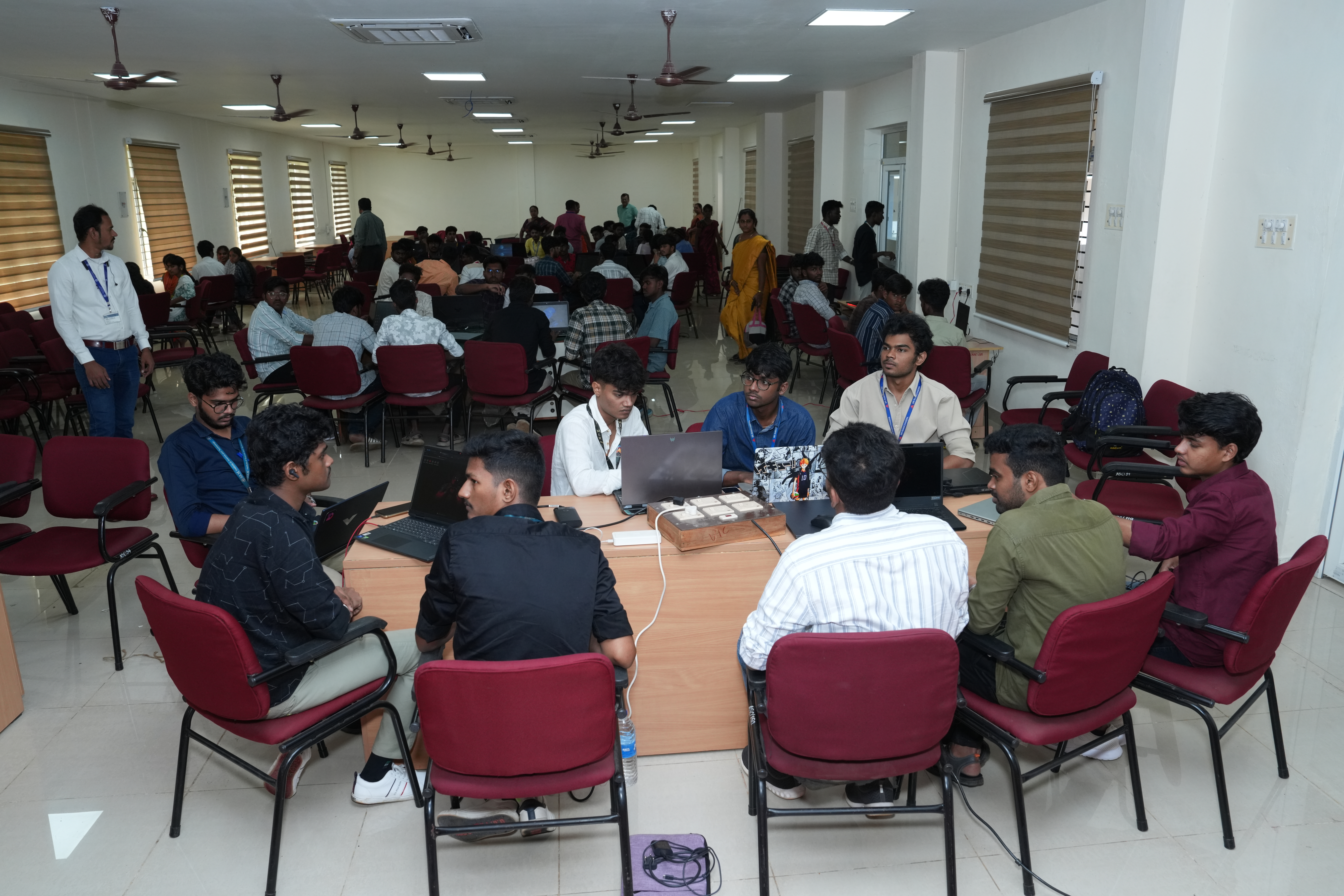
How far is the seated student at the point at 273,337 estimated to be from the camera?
611 centimetres

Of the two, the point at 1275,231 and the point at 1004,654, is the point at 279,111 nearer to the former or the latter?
the point at 1275,231

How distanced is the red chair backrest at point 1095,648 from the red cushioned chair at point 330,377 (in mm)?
4573

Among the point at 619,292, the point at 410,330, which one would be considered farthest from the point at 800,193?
the point at 410,330

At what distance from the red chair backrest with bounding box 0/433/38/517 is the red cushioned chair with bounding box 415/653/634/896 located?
2745 mm

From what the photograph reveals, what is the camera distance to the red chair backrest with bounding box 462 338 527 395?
5531 mm

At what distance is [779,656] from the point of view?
→ 1918mm

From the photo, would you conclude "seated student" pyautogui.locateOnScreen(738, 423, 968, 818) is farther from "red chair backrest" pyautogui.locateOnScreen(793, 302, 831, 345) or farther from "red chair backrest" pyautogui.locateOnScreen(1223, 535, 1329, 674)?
"red chair backrest" pyautogui.locateOnScreen(793, 302, 831, 345)

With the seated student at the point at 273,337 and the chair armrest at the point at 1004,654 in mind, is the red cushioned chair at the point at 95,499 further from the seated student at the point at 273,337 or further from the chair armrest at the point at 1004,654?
the chair armrest at the point at 1004,654

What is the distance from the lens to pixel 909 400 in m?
3.74

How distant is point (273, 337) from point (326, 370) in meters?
0.92

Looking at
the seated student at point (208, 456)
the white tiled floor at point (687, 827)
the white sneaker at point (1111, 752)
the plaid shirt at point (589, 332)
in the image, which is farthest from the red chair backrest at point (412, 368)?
the white sneaker at point (1111, 752)

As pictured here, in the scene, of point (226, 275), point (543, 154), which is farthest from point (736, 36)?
point (543, 154)

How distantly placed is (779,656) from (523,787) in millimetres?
646

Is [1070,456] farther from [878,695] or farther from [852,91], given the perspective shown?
[852,91]
